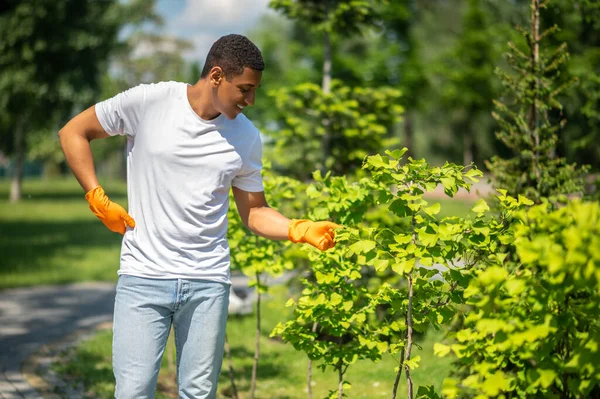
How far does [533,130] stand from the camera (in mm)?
4559

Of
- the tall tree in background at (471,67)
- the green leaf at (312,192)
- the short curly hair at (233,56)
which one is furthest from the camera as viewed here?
the tall tree in background at (471,67)

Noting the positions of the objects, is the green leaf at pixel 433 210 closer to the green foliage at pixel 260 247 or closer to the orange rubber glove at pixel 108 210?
the orange rubber glove at pixel 108 210

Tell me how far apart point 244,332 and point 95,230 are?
1306cm

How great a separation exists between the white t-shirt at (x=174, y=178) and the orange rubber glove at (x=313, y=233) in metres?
0.30

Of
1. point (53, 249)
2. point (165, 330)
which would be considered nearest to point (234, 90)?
point (165, 330)

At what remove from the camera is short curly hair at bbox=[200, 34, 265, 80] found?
8.69ft

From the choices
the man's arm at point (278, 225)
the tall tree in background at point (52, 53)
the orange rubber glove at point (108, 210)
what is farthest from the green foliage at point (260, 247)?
the tall tree in background at point (52, 53)

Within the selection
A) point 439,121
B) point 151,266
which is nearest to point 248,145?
point 151,266

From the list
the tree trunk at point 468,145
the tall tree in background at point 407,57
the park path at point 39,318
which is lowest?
the tree trunk at point 468,145

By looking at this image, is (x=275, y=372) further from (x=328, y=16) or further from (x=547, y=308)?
(x=547, y=308)

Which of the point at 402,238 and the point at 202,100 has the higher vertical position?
the point at 202,100

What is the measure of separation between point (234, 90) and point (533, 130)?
8.51 ft

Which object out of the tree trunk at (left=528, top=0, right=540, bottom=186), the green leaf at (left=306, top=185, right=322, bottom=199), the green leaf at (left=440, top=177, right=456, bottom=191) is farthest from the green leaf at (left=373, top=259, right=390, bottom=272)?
the tree trunk at (left=528, top=0, right=540, bottom=186)

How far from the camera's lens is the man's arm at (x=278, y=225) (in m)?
2.88
